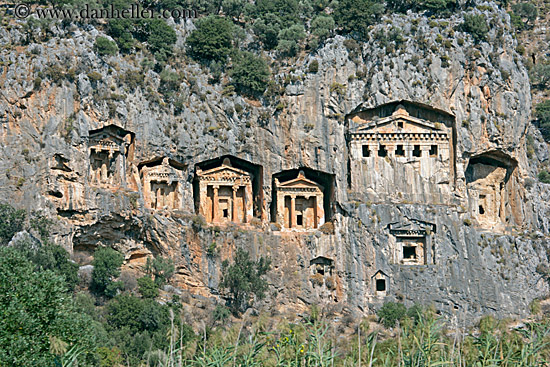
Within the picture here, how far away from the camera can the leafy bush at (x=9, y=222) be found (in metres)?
55.4

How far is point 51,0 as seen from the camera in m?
64.6

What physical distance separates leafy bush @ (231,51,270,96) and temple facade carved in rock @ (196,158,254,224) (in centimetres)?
481

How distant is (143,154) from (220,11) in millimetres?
17618

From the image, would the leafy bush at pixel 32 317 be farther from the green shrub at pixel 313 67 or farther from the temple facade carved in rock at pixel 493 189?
the temple facade carved in rock at pixel 493 189

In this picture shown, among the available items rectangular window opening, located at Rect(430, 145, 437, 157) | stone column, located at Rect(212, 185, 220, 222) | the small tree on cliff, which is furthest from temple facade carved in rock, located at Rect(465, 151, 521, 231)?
stone column, located at Rect(212, 185, 220, 222)

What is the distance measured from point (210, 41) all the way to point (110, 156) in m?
10.9

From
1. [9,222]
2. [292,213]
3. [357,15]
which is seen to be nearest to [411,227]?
[292,213]

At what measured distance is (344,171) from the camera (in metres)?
64.0

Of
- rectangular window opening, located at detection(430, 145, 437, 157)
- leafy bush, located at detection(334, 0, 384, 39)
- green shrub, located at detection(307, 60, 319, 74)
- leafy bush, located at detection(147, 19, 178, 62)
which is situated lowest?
rectangular window opening, located at detection(430, 145, 437, 157)

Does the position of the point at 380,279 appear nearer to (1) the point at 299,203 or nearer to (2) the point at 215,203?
(1) the point at 299,203

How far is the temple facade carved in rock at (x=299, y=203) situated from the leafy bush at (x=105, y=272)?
450 inches

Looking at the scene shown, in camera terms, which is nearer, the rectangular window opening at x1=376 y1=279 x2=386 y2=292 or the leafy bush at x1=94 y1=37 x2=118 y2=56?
the leafy bush at x1=94 y1=37 x2=118 y2=56

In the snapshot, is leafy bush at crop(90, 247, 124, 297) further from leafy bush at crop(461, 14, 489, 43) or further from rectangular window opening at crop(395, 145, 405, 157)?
leafy bush at crop(461, 14, 489, 43)

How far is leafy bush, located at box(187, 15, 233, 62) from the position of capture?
6625 cm
